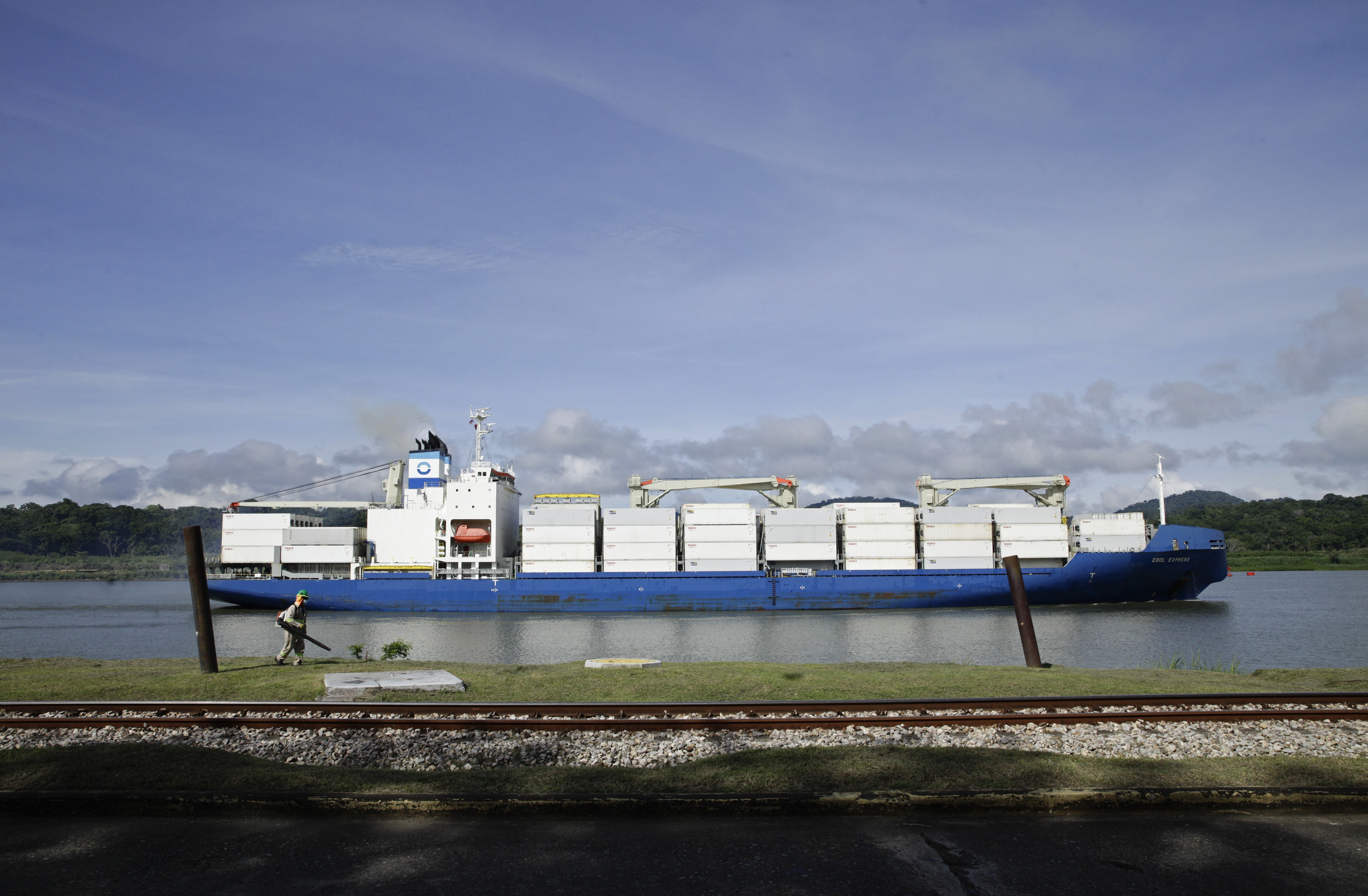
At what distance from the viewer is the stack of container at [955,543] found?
142 feet

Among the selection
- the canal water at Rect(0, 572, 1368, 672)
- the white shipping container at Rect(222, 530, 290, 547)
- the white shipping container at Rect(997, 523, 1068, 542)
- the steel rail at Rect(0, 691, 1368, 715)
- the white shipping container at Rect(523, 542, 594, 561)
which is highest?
the white shipping container at Rect(222, 530, 290, 547)

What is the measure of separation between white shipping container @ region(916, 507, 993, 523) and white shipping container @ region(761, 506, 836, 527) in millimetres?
4877

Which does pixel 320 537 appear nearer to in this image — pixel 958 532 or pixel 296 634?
pixel 296 634

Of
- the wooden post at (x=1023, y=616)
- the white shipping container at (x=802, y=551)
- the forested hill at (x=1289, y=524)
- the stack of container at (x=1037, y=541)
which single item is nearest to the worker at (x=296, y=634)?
the wooden post at (x=1023, y=616)

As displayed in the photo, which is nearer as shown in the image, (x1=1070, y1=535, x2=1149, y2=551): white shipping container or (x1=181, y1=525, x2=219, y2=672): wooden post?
(x1=181, y1=525, x2=219, y2=672): wooden post

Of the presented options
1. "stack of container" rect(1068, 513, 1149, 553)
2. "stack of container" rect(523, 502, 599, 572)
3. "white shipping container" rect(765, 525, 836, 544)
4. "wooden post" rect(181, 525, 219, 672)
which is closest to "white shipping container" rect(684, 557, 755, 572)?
"white shipping container" rect(765, 525, 836, 544)

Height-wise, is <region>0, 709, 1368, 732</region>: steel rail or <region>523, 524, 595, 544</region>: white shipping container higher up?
<region>523, 524, 595, 544</region>: white shipping container

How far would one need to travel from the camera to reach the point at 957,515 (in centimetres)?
4400

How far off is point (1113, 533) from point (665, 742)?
138 ft

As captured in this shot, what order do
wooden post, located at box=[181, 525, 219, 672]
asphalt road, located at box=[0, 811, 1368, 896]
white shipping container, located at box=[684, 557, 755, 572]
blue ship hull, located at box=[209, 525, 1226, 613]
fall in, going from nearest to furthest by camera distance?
asphalt road, located at box=[0, 811, 1368, 896] → wooden post, located at box=[181, 525, 219, 672] → blue ship hull, located at box=[209, 525, 1226, 613] → white shipping container, located at box=[684, 557, 755, 572]

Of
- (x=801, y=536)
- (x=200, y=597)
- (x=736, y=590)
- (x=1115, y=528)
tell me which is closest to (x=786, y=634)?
(x=736, y=590)

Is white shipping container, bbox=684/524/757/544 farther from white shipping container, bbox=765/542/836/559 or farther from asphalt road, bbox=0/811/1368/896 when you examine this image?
asphalt road, bbox=0/811/1368/896

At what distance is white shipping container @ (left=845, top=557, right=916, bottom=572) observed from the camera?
43.4 meters

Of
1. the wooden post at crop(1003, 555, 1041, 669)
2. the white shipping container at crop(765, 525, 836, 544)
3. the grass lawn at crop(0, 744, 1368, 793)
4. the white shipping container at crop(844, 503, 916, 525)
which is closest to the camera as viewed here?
the grass lawn at crop(0, 744, 1368, 793)
